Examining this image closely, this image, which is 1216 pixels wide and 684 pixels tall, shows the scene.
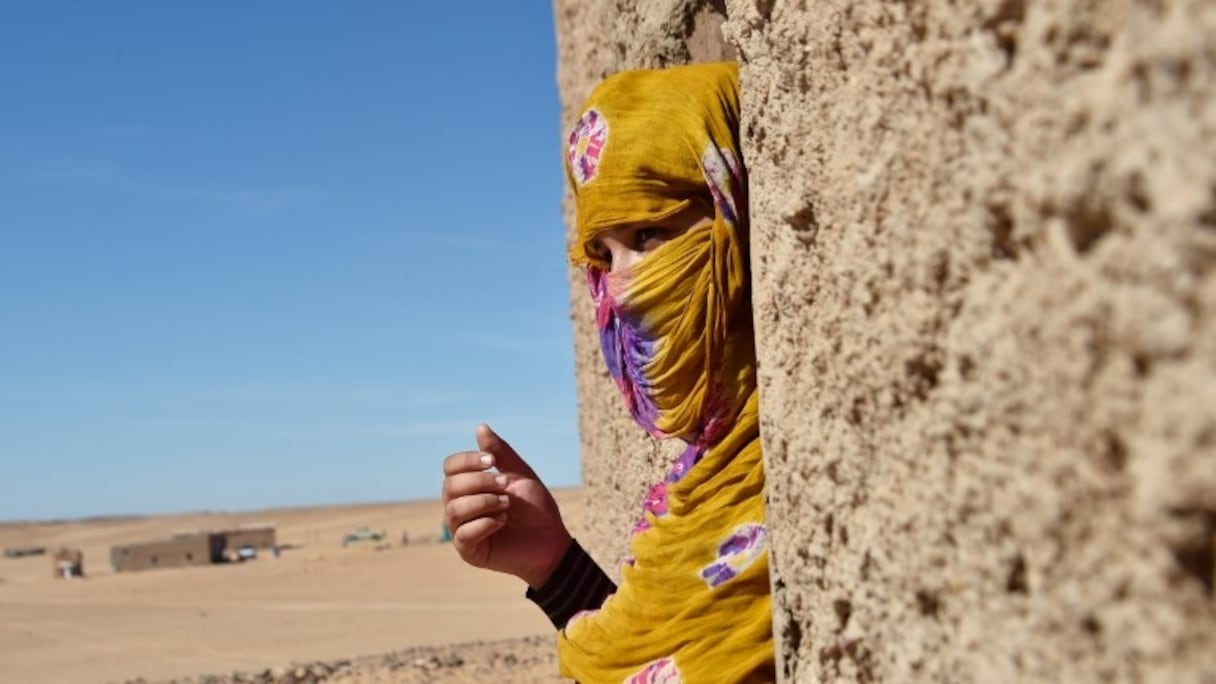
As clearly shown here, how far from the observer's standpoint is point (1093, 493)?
2.64ft

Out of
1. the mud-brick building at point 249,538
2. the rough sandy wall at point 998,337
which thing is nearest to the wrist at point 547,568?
the rough sandy wall at point 998,337

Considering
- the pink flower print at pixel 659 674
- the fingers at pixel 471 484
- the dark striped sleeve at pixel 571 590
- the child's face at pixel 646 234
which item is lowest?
the pink flower print at pixel 659 674

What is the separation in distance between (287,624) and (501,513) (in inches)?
476

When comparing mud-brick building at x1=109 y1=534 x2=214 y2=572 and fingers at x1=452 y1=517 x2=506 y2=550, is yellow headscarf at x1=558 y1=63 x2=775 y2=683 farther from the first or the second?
mud-brick building at x1=109 y1=534 x2=214 y2=572

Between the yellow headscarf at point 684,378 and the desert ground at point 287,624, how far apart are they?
15.3 feet

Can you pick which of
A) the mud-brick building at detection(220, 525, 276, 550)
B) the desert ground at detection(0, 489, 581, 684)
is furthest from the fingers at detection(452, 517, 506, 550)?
the mud-brick building at detection(220, 525, 276, 550)

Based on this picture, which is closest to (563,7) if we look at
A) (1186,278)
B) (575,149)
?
(575,149)

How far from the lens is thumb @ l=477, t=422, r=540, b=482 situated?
2.04m

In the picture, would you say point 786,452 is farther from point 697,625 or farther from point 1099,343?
point 1099,343

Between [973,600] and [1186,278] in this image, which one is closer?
[1186,278]

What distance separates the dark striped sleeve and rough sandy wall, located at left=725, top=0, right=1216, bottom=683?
0.78 meters

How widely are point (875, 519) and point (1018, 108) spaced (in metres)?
0.40

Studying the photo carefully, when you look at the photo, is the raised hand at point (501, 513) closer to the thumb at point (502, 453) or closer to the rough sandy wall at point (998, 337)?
the thumb at point (502, 453)

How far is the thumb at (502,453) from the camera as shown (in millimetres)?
2045
